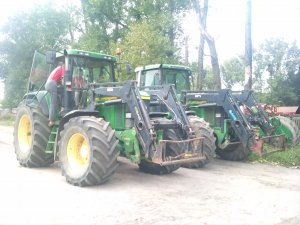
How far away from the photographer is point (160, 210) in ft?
19.3

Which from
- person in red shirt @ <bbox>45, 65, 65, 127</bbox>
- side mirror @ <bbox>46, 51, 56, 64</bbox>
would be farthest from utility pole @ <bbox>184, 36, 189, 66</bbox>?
side mirror @ <bbox>46, 51, 56, 64</bbox>

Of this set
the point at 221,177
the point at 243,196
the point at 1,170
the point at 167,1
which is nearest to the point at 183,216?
the point at 243,196

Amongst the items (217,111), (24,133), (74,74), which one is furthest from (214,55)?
(24,133)

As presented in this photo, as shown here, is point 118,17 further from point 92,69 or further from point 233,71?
point 233,71

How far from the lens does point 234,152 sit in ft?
36.1

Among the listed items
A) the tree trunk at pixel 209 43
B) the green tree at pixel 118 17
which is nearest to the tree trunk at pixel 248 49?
the tree trunk at pixel 209 43

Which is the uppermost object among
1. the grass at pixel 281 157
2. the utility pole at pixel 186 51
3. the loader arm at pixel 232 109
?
the utility pole at pixel 186 51

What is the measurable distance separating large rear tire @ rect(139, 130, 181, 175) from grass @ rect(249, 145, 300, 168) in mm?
3174

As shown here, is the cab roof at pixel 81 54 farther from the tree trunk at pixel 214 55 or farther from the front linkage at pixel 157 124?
the tree trunk at pixel 214 55

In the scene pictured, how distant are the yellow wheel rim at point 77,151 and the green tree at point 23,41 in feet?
64.8

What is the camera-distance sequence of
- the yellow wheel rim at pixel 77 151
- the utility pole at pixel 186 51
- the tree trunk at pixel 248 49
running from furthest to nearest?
the utility pole at pixel 186 51, the tree trunk at pixel 248 49, the yellow wheel rim at pixel 77 151

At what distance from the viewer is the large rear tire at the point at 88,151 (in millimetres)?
6969

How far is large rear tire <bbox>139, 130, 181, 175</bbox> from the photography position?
7.72 meters

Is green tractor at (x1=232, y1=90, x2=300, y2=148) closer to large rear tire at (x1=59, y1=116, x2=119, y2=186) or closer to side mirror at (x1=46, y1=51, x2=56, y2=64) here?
large rear tire at (x1=59, y1=116, x2=119, y2=186)
